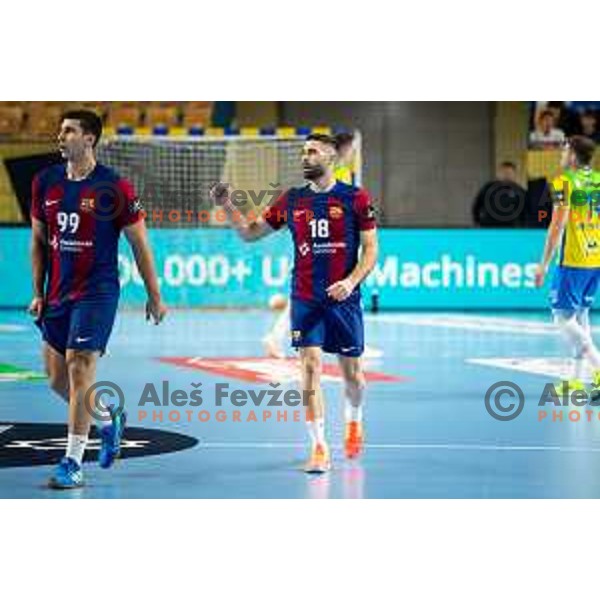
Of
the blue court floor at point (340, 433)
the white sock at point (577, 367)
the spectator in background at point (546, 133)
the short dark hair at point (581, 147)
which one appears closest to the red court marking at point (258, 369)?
the blue court floor at point (340, 433)

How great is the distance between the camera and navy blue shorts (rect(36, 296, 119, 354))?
29.9ft

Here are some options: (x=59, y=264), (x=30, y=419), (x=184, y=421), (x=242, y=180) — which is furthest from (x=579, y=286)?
(x=242, y=180)

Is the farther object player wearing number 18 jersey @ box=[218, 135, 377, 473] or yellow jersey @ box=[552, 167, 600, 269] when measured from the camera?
yellow jersey @ box=[552, 167, 600, 269]

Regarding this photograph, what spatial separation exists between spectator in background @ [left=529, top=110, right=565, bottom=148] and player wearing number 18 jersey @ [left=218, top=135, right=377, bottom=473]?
21.1 meters

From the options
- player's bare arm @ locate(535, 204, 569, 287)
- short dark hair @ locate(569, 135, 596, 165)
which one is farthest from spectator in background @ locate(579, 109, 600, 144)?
short dark hair @ locate(569, 135, 596, 165)

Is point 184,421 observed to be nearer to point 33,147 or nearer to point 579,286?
point 579,286

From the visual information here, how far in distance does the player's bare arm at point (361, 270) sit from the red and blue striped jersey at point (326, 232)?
0.07 meters

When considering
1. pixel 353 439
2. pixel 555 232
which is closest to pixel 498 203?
pixel 555 232

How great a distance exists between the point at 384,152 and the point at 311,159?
23.1 metres

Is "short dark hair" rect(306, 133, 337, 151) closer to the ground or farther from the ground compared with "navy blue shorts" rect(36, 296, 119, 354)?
farther from the ground

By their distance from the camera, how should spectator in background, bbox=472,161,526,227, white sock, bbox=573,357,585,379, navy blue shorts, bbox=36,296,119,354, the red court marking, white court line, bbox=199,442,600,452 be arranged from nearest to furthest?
navy blue shorts, bbox=36,296,119,354 → white court line, bbox=199,442,600,452 → white sock, bbox=573,357,585,379 → the red court marking → spectator in background, bbox=472,161,526,227

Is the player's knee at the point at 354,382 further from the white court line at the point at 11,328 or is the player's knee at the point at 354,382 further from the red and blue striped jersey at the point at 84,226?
the white court line at the point at 11,328

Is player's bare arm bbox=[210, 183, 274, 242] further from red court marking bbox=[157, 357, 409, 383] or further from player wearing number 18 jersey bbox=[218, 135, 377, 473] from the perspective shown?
red court marking bbox=[157, 357, 409, 383]

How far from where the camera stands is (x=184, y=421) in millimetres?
12555
